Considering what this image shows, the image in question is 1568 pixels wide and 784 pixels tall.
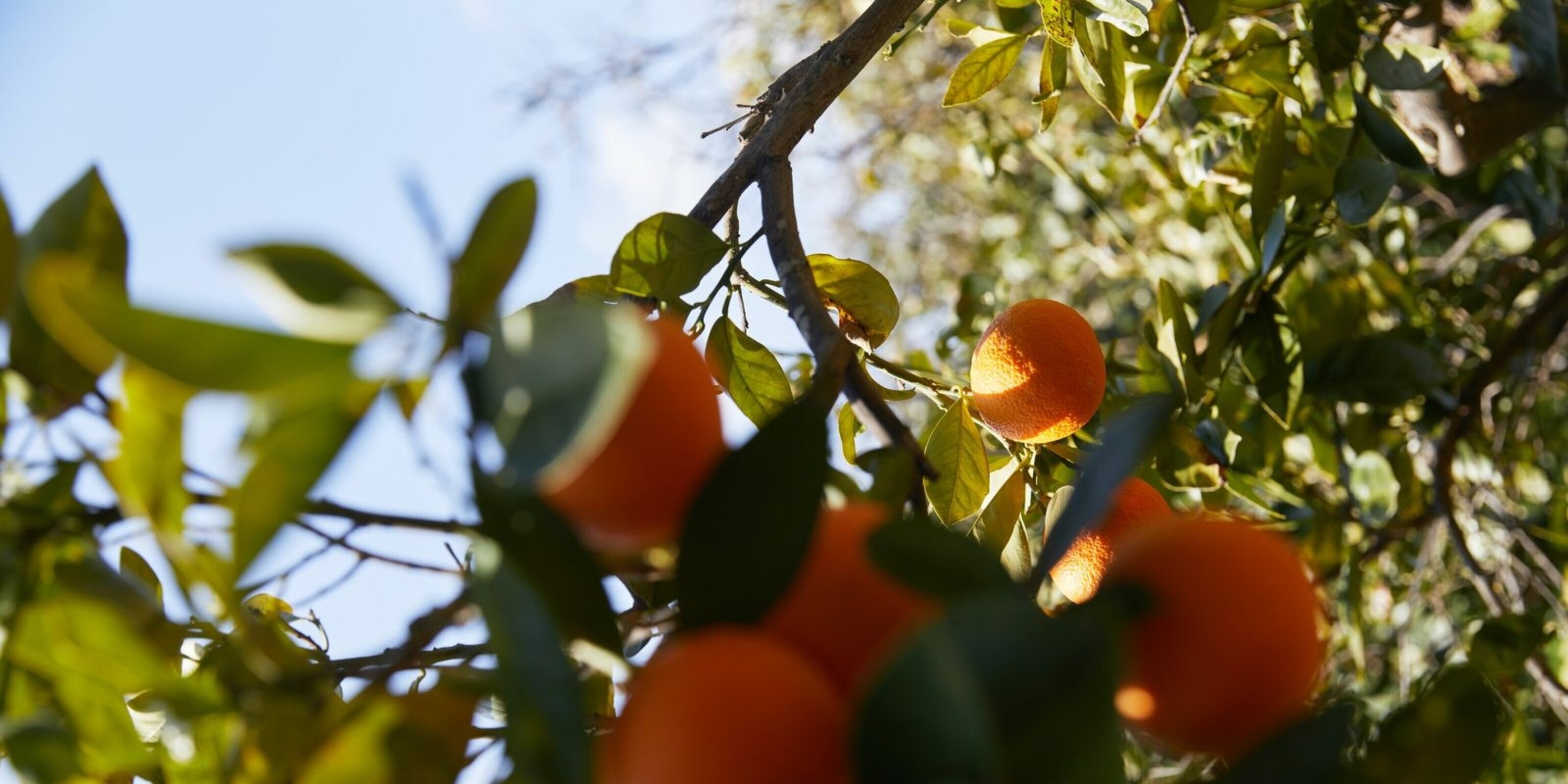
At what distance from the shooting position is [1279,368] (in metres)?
0.82

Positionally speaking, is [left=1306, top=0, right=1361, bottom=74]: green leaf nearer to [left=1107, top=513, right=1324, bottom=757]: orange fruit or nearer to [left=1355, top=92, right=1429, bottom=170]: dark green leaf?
[left=1355, top=92, right=1429, bottom=170]: dark green leaf

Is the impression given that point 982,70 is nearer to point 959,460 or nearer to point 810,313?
point 959,460

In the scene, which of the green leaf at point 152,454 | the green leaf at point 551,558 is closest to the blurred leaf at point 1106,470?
the green leaf at point 551,558

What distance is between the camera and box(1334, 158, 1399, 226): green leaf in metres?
0.80

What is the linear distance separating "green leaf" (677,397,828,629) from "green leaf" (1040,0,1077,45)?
512 millimetres

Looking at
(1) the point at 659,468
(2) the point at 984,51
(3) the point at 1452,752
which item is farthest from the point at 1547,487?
(1) the point at 659,468

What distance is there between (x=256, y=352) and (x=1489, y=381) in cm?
109

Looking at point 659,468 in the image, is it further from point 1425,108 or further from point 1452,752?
point 1425,108

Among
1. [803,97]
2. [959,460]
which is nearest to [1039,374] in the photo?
[959,460]

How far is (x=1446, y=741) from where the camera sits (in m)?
0.27

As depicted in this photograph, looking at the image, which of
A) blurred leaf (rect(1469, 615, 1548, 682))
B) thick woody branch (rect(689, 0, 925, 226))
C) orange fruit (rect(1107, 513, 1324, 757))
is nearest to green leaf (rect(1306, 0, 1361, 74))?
thick woody branch (rect(689, 0, 925, 226))

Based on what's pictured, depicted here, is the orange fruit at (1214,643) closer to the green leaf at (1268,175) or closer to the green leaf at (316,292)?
the green leaf at (316,292)

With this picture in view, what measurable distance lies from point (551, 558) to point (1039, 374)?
1.04ft

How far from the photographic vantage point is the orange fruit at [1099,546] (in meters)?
0.43
